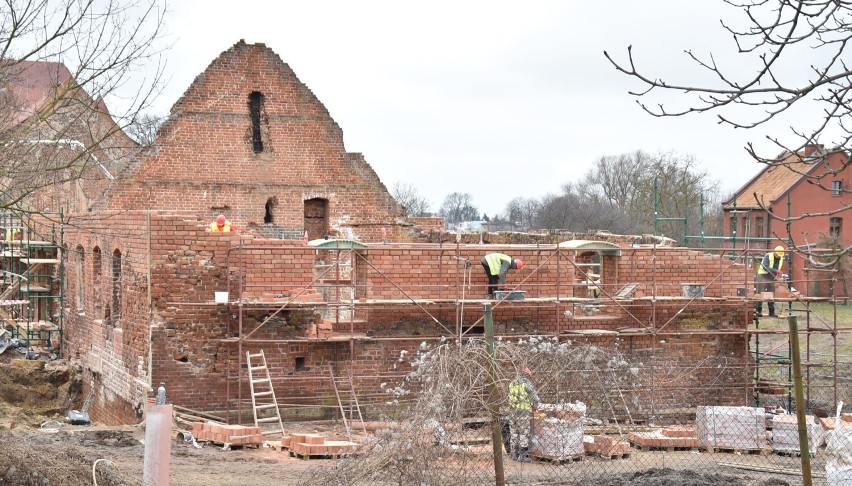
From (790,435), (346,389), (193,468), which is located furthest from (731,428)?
(193,468)

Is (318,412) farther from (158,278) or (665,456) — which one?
(665,456)

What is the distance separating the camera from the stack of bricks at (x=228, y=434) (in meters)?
14.3

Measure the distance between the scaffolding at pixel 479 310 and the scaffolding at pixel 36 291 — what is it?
6336mm

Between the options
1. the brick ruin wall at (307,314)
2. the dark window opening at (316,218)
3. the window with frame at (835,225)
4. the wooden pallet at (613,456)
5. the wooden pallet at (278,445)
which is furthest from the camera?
the window with frame at (835,225)

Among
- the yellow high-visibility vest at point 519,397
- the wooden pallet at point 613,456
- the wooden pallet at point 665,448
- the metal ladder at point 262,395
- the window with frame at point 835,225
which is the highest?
the window with frame at point 835,225

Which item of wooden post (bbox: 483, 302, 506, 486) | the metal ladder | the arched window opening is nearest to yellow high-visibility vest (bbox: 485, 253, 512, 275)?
the metal ladder

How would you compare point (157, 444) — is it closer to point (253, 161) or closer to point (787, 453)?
point (787, 453)

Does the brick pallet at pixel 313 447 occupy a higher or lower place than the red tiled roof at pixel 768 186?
lower

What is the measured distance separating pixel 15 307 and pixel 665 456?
1499 centimetres

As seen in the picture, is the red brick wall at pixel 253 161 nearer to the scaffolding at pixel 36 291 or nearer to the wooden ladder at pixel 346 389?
the scaffolding at pixel 36 291

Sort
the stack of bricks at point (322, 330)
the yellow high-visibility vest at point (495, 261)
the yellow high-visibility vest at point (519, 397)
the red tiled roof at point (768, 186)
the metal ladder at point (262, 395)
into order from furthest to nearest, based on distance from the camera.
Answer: the red tiled roof at point (768, 186)
the yellow high-visibility vest at point (495, 261)
the stack of bricks at point (322, 330)
the metal ladder at point (262, 395)
the yellow high-visibility vest at point (519, 397)

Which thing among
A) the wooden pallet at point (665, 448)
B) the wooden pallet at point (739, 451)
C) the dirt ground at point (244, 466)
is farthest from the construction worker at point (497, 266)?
the wooden pallet at point (739, 451)

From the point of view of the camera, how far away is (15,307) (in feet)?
76.0

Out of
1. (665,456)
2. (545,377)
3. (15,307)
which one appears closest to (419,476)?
(545,377)
